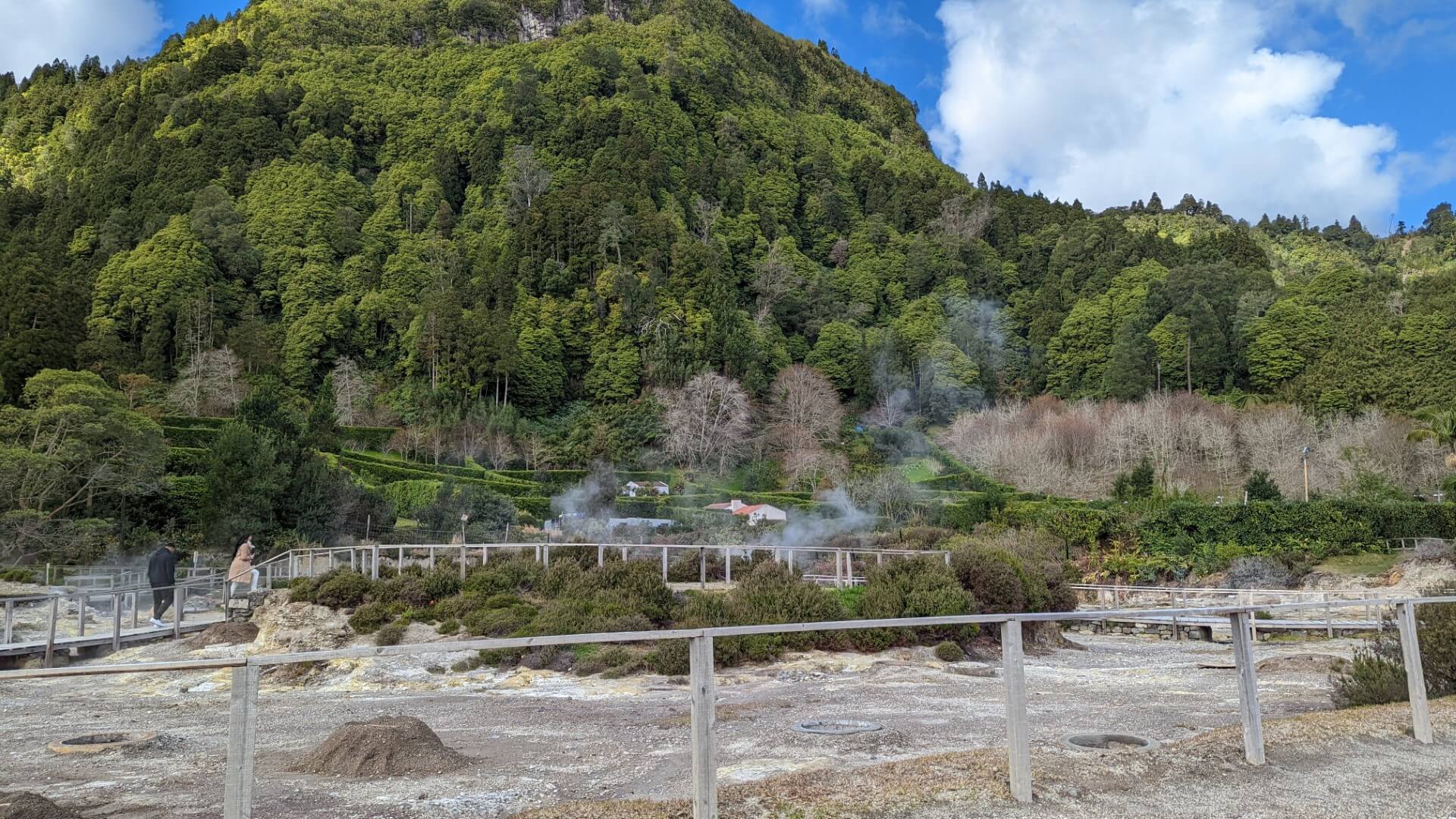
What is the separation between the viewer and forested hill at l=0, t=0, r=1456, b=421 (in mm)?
73062

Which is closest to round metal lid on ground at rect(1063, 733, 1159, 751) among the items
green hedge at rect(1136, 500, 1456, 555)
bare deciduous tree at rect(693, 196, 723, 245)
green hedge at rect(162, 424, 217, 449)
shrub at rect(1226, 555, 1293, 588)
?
shrub at rect(1226, 555, 1293, 588)

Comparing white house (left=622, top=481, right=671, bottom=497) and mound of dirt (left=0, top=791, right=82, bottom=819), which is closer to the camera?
mound of dirt (left=0, top=791, right=82, bottom=819)

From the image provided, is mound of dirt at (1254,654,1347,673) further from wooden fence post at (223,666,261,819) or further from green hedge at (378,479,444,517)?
green hedge at (378,479,444,517)

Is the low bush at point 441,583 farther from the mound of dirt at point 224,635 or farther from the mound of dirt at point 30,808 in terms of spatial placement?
the mound of dirt at point 30,808

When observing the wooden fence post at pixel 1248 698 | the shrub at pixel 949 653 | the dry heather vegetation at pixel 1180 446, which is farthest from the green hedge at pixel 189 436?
the wooden fence post at pixel 1248 698

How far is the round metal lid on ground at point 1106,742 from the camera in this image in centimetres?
644

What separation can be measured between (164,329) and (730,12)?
406 ft

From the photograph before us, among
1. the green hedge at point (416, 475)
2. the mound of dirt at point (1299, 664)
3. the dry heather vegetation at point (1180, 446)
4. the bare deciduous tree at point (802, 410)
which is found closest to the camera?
the mound of dirt at point (1299, 664)

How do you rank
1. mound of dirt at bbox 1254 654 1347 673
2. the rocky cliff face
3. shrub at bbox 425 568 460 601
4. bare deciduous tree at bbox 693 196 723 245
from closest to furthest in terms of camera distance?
mound of dirt at bbox 1254 654 1347 673
shrub at bbox 425 568 460 601
bare deciduous tree at bbox 693 196 723 245
the rocky cliff face

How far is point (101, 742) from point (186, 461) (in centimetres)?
3758

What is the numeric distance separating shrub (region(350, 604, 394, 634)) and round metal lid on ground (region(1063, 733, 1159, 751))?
12.0 metres

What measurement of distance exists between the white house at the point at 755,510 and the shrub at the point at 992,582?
25.4 meters

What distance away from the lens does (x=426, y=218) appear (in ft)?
341

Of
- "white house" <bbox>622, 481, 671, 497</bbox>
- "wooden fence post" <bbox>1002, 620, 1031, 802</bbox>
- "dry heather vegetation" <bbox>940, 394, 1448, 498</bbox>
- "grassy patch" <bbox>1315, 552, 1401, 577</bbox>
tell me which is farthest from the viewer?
"white house" <bbox>622, 481, 671, 497</bbox>
